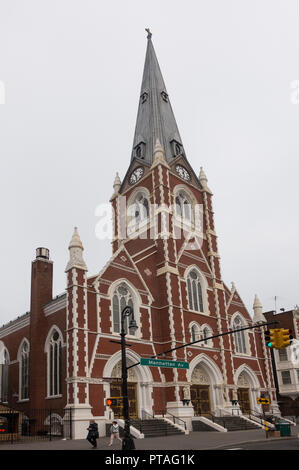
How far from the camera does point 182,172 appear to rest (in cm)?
4434

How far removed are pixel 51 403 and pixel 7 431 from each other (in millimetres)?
4775

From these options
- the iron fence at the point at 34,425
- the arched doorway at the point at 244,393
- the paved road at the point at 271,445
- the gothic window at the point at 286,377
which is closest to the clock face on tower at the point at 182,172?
the arched doorway at the point at 244,393

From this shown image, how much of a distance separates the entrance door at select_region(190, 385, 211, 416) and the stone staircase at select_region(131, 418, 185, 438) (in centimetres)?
584

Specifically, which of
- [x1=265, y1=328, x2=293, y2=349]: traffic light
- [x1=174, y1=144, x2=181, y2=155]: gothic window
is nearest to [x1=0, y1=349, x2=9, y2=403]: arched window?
[x1=174, y1=144, x2=181, y2=155]: gothic window

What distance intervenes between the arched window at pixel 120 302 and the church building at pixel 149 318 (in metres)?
0.08

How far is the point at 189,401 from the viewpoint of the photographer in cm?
3191

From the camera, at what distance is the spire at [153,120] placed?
45031 millimetres

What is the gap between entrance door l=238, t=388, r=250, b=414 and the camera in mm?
38938

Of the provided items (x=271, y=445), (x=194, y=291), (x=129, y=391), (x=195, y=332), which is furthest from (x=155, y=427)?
(x=194, y=291)

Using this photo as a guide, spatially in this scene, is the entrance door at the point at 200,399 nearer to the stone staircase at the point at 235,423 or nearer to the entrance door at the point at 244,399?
the stone staircase at the point at 235,423

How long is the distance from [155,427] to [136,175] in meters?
25.0

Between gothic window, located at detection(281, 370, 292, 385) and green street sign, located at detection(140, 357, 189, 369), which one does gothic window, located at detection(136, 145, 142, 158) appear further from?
gothic window, located at detection(281, 370, 292, 385)
